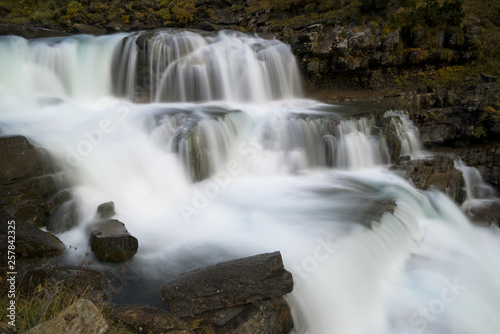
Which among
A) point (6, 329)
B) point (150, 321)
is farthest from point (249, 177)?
point (6, 329)

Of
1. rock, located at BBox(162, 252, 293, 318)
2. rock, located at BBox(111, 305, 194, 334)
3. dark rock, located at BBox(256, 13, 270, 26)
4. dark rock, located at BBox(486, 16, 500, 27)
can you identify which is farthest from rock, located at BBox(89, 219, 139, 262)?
dark rock, located at BBox(486, 16, 500, 27)

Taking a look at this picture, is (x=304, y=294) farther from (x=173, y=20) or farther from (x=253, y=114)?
(x=173, y=20)

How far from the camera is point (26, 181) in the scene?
6570 mm

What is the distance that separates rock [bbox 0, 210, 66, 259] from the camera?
493 cm

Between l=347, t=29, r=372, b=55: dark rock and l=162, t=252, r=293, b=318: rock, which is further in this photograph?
l=347, t=29, r=372, b=55: dark rock

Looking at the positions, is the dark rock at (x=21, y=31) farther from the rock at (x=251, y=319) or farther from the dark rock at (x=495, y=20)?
the dark rock at (x=495, y=20)

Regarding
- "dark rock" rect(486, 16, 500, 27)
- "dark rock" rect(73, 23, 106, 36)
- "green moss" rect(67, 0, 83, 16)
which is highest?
"green moss" rect(67, 0, 83, 16)

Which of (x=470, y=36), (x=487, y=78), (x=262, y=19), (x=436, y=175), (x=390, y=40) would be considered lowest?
(x=436, y=175)

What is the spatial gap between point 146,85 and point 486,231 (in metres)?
11.7

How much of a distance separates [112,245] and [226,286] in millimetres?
2420

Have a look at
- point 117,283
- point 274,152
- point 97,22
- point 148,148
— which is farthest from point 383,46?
point 97,22

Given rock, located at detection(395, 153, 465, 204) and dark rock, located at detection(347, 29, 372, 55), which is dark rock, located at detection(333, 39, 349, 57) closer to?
dark rock, located at detection(347, 29, 372, 55)

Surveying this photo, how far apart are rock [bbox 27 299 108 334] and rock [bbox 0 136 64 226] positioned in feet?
13.7

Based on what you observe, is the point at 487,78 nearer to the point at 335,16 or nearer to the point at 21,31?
the point at 335,16
